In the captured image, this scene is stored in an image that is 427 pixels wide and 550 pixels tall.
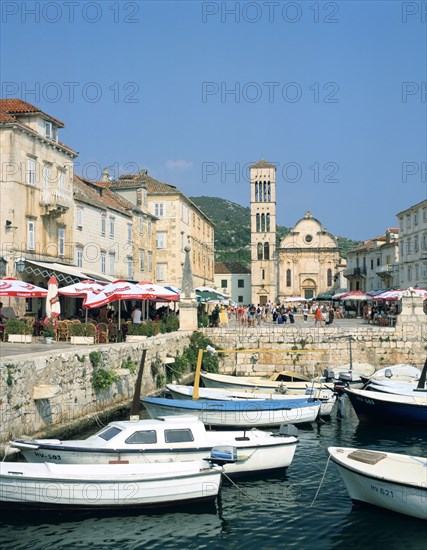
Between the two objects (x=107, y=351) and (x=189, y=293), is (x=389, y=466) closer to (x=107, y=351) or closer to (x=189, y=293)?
(x=107, y=351)

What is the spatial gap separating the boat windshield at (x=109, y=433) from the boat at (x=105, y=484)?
1.14 metres

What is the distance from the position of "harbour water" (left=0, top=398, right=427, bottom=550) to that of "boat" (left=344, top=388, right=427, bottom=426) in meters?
7.60

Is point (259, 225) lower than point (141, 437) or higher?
higher

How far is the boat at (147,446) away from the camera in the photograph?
542 inches

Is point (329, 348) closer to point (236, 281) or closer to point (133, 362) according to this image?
A: point (133, 362)

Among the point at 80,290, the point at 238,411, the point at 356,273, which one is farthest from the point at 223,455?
the point at 356,273

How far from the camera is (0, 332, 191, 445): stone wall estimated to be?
15523 mm

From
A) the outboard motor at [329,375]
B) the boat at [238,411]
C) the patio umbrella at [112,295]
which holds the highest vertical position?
the patio umbrella at [112,295]

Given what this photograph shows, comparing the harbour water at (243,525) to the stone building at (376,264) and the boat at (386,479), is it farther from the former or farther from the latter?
the stone building at (376,264)

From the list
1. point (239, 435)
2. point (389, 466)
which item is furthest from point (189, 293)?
point (389, 466)

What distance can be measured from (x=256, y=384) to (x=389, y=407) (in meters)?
6.00

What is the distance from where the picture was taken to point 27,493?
490 inches

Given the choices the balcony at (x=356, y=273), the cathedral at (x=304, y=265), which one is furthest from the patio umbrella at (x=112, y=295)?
the cathedral at (x=304, y=265)

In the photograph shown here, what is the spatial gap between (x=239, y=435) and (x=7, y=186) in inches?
864
